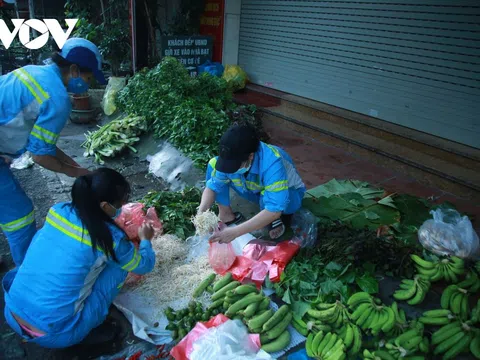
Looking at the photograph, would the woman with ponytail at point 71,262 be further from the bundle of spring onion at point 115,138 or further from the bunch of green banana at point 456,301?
the bundle of spring onion at point 115,138

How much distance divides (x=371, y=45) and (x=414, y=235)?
4.00m

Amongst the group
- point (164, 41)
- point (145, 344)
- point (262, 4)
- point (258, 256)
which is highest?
point (262, 4)

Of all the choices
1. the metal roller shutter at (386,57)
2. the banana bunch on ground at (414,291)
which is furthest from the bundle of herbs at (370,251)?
the metal roller shutter at (386,57)

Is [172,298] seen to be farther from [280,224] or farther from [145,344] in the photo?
[280,224]

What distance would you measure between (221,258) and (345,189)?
92.8 inches

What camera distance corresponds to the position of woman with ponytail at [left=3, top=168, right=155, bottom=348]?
246cm

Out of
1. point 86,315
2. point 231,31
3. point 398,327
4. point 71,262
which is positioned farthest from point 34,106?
point 231,31

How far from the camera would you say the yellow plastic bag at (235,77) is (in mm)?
9156

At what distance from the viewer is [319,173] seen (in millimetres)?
5945

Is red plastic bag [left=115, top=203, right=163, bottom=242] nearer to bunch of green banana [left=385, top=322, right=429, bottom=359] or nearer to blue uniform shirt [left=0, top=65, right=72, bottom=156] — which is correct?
blue uniform shirt [left=0, top=65, right=72, bottom=156]

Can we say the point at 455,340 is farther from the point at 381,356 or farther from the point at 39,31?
the point at 39,31

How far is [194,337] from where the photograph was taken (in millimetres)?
2777

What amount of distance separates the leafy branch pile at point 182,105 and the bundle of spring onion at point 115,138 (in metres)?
0.27

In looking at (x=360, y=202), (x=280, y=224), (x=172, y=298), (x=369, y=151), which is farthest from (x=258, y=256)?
(x=369, y=151)
